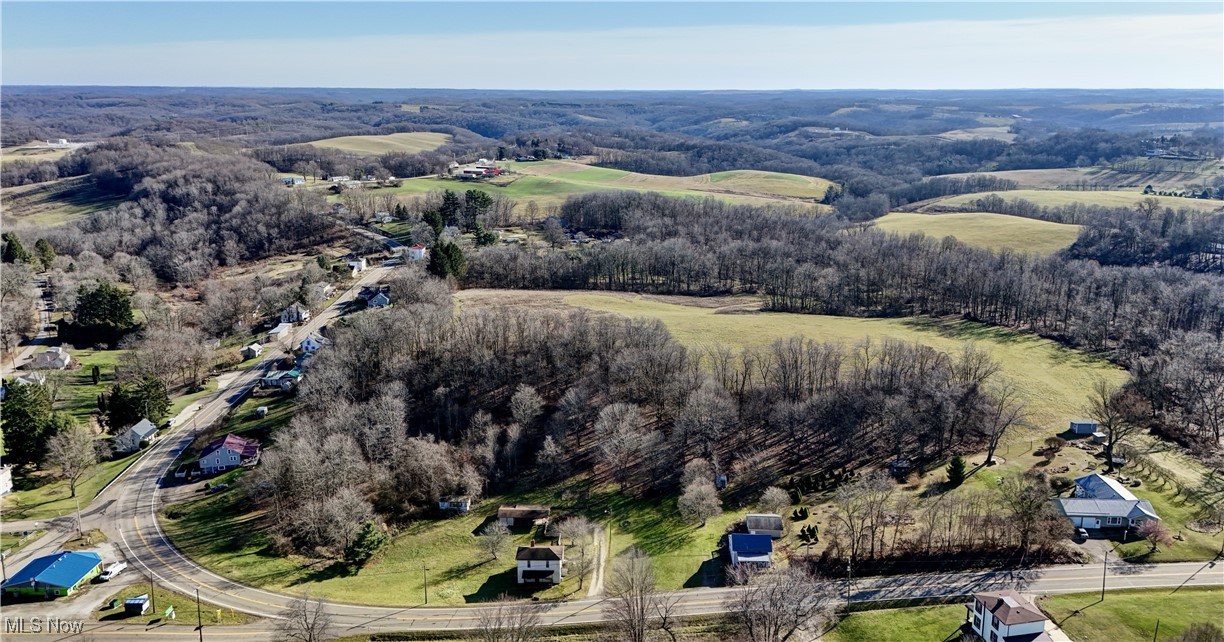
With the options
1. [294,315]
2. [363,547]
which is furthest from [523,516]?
[294,315]

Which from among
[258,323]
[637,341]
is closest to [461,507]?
[637,341]

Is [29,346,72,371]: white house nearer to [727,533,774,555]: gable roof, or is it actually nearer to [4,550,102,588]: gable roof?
[4,550,102,588]: gable roof

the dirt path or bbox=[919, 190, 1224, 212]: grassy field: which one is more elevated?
bbox=[919, 190, 1224, 212]: grassy field

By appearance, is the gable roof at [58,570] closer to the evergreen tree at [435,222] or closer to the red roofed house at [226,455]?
the red roofed house at [226,455]

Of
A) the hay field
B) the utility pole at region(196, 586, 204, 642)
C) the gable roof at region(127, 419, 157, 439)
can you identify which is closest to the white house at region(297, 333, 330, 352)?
the hay field

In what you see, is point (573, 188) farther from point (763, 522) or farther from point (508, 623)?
point (508, 623)
